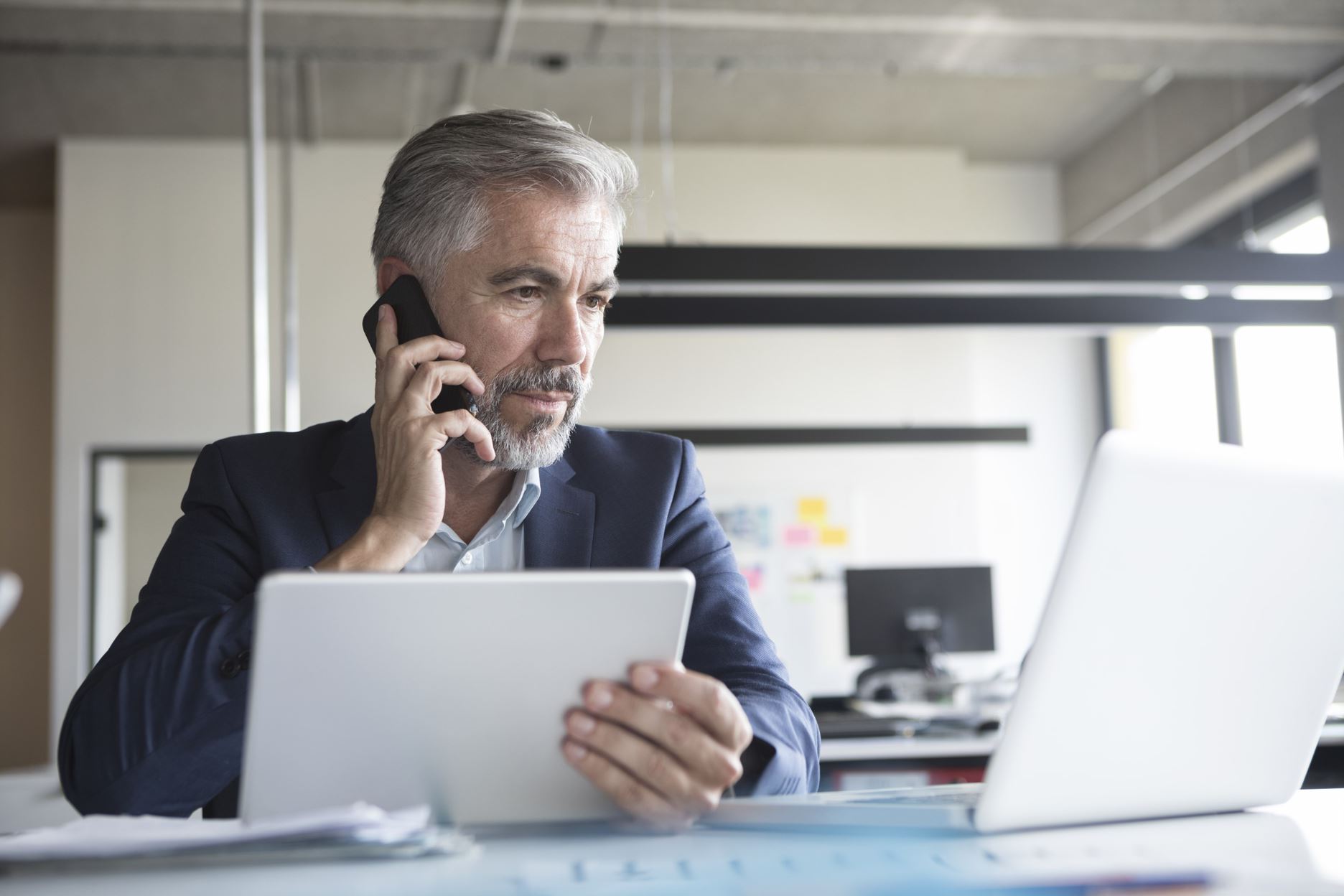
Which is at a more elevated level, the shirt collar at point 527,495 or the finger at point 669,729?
the shirt collar at point 527,495

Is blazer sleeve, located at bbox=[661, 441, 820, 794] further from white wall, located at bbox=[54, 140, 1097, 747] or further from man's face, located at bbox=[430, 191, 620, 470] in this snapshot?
white wall, located at bbox=[54, 140, 1097, 747]

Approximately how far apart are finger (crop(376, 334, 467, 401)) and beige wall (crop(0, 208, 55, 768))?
596cm

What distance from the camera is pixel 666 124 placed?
654cm

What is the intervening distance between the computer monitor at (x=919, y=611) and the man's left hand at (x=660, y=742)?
384cm

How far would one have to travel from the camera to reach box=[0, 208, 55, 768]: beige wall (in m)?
6.64

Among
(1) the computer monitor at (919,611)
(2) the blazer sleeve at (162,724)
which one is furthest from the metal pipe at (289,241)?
(2) the blazer sleeve at (162,724)

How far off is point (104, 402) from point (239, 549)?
524 centimetres

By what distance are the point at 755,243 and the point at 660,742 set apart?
502 cm

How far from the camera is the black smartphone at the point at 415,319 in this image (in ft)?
5.39

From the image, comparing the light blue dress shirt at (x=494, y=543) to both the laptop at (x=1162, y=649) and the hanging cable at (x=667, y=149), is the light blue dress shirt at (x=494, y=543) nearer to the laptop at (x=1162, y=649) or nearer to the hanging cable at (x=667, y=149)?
the laptop at (x=1162, y=649)

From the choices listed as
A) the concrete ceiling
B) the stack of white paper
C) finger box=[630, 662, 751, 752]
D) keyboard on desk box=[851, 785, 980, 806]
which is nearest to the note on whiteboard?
the concrete ceiling

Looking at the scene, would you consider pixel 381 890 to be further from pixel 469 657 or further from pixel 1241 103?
pixel 1241 103

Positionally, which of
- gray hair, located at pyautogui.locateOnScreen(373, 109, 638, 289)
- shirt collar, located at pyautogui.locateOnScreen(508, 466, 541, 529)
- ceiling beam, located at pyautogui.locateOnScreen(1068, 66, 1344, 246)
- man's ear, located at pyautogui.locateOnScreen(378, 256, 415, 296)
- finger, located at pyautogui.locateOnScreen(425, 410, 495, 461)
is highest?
ceiling beam, located at pyautogui.locateOnScreen(1068, 66, 1344, 246)

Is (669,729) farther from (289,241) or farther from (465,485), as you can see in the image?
(289,241)
